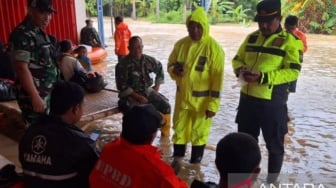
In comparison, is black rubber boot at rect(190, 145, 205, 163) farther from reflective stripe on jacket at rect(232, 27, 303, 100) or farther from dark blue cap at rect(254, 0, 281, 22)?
dark blue cap at rect(254, 0, 281, 22)

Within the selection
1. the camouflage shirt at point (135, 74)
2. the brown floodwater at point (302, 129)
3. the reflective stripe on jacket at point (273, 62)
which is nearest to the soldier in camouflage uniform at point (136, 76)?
the camouflage shirt at point (135, 74)

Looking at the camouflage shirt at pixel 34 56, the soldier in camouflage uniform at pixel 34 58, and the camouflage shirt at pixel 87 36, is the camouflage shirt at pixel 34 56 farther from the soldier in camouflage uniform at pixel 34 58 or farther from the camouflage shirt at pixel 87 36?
the camouflage shirt at pixel 87 36

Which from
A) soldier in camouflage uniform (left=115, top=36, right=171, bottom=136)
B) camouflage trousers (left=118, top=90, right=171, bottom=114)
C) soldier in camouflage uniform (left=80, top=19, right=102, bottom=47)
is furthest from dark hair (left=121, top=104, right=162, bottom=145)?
soldier in camouflage uniform (left=80, top=19, right=102, bottom=47)

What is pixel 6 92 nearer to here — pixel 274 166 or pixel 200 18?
pixel 200 18

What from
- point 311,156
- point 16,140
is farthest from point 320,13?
point 16,140

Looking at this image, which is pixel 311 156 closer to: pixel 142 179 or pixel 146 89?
pixel 146 89

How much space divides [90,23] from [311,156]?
7499 mm

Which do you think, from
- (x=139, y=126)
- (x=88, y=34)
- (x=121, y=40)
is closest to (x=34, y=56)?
(x=139, y=126)

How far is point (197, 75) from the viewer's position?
356 cm

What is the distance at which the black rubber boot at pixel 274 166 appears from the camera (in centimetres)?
328

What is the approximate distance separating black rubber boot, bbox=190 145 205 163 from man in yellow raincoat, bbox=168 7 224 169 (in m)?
0.14

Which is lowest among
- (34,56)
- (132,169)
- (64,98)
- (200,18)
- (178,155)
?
(178,155)

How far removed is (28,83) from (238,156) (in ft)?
5.76

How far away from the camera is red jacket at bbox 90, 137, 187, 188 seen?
1.65m
